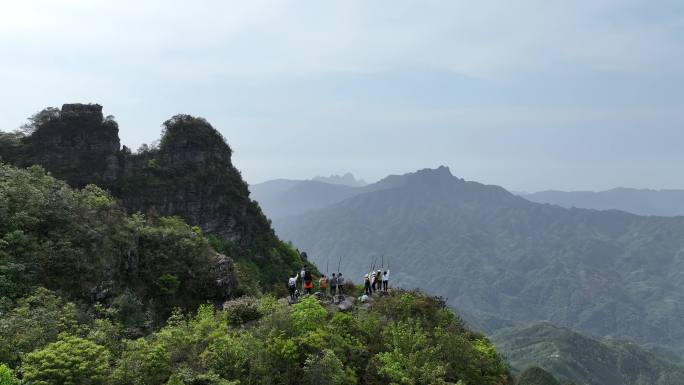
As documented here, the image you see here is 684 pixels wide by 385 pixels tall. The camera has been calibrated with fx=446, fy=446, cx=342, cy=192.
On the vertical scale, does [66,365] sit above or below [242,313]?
above

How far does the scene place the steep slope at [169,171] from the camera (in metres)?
54.4

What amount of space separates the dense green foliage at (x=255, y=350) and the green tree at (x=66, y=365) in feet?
0.10

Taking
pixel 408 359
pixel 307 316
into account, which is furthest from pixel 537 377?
pixel 307 316

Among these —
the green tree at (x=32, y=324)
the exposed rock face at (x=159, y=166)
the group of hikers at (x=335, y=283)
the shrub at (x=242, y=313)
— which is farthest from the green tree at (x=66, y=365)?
the exposed rock face at (x=159, y=166)

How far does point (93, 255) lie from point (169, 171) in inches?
1563

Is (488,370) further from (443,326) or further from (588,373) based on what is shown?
(588,373)

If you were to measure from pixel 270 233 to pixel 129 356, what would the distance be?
5491cm

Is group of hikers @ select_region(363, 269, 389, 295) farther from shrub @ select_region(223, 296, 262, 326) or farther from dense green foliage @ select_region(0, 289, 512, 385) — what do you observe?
shrub @ select_region(223, 296, 262, 326)

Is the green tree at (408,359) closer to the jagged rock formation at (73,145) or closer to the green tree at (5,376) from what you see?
the green tree at (5,376)

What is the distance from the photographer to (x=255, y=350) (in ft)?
53.5

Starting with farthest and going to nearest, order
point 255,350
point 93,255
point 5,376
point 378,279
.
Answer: point 378,279, point 93,255, point 255,350, point 5,376

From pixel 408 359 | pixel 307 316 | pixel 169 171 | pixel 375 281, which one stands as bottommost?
pixel 408 359

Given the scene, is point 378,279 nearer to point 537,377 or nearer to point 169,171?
point 169,171

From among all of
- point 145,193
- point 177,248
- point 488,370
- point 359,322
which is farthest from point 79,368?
point 145,193
